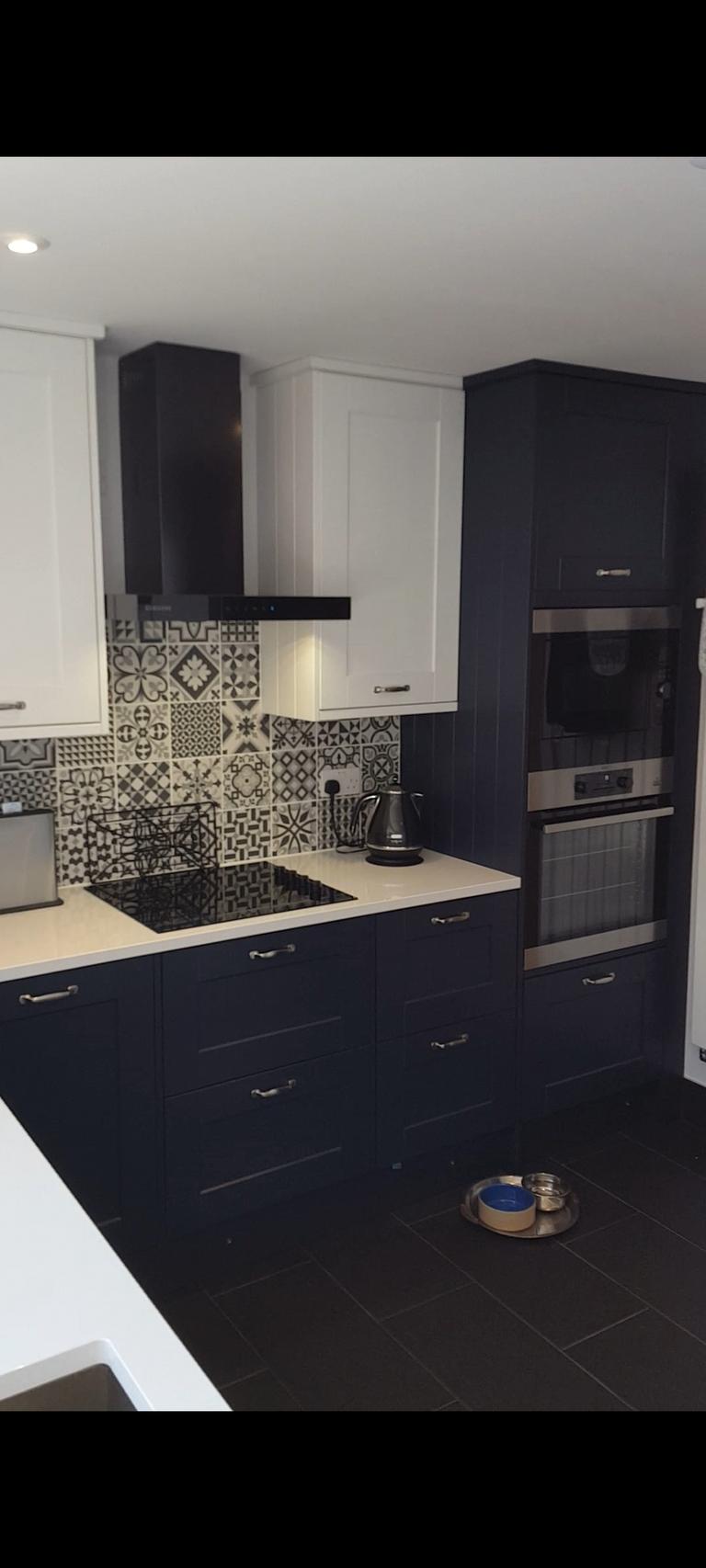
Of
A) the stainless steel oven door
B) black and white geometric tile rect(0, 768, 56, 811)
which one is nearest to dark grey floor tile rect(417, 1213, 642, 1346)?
the stainless steel oven door

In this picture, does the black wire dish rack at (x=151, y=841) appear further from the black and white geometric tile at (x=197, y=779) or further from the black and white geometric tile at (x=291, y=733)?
the black and white geometric tile at (x=291, y=733)

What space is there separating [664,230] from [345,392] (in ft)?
4.06

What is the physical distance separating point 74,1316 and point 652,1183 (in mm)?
2384

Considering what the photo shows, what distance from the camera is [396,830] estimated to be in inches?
130

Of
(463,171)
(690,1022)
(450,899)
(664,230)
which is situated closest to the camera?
(463,171)

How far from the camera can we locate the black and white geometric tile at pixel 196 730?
321cm

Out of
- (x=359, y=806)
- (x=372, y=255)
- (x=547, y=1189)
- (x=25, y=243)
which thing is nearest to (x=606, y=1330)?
(x=547, y=1189)

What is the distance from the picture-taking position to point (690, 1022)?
12.0ft

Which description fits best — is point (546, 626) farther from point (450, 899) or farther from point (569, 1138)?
point (569, 1138)

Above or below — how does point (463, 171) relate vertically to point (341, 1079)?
above

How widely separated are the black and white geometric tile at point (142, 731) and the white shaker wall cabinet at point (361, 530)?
330 mm

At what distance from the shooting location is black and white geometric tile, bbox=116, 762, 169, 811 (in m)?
3.13

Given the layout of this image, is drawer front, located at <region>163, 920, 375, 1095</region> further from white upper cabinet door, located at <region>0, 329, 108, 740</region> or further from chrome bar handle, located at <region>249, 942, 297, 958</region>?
white upper cabinet door, located at <region>0, 329, 108, 740</region>
